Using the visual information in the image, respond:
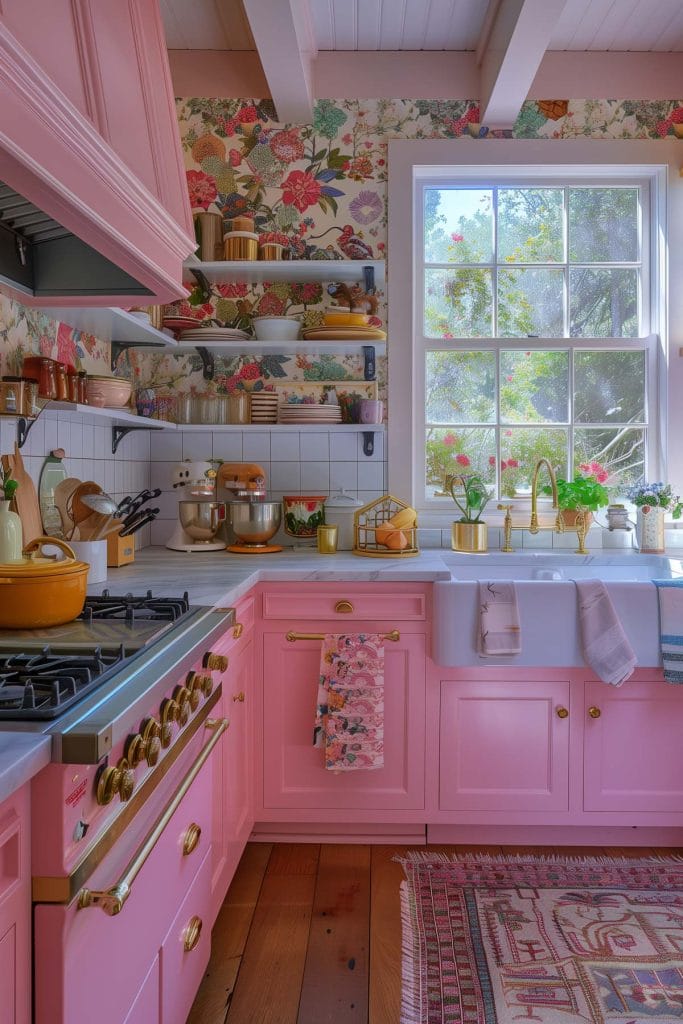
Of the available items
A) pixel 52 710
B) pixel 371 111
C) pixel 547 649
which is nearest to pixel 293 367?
pixel 371 111

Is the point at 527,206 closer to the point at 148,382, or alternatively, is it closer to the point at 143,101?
the point at 148,382

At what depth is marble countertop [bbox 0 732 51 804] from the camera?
2.55 ft

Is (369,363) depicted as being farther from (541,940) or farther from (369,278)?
(541,940)

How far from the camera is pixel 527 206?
3129 millimetres

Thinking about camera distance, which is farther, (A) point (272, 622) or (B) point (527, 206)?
(B) point (527, 206)

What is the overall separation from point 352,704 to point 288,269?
1675 mm

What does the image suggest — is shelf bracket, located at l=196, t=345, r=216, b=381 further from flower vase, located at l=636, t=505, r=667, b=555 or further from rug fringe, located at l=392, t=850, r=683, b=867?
rug fringe, located at l=392, t=850, r=683, b=867

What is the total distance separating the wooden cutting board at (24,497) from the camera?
1.96 metres

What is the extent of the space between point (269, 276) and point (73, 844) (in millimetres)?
2468

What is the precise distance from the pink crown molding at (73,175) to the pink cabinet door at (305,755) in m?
1.23

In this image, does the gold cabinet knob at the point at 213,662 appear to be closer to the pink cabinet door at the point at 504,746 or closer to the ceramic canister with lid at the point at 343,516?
the pink cabinet door at the point at 504,746

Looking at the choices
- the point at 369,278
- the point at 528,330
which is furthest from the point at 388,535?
the point at 528,330

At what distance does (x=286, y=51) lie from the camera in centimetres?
249

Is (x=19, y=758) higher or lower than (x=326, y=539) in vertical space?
lower
